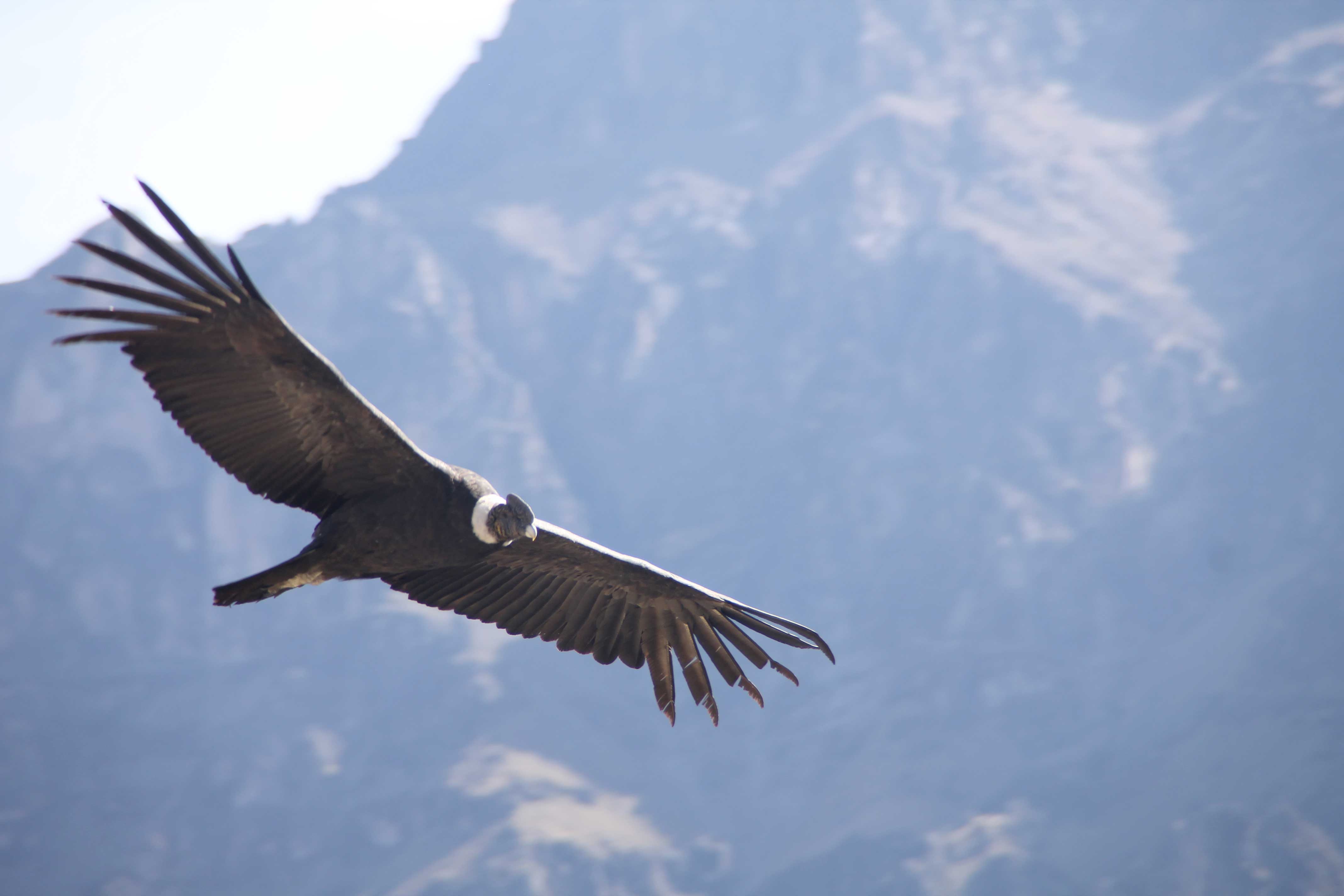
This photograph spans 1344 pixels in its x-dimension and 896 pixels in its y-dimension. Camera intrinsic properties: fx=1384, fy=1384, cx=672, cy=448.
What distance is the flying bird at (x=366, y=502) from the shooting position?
11.2 metres

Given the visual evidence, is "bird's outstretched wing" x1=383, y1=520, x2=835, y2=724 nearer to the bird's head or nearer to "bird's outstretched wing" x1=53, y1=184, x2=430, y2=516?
the bird's head

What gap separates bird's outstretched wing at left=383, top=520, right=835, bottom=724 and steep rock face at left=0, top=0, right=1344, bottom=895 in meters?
104

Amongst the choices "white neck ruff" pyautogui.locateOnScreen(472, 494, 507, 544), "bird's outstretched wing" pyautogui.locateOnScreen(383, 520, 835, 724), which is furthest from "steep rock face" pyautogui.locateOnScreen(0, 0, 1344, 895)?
"white neck ruff" pyautogui.locateOnScreen(472, 494, 507, 544)

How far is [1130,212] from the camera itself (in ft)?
610

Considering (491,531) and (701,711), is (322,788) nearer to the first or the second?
(701,711)

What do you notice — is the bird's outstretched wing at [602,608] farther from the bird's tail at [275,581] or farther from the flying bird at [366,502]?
the bird's tail at [275,581]

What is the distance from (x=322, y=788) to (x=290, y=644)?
2135 cm

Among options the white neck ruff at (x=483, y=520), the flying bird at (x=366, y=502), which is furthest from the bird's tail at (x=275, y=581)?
the white neck ruff at (x=483, y=520)

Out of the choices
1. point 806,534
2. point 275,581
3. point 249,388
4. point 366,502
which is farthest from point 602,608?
point 806,534

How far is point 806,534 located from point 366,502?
152022 millimetres

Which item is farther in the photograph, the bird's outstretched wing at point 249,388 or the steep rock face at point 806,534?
the steep rock face at point 806,534

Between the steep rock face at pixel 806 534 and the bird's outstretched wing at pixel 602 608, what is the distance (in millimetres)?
104055

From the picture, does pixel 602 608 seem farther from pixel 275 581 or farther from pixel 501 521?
pixel 275 581

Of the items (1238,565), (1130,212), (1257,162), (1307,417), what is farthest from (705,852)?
(1257,162)
